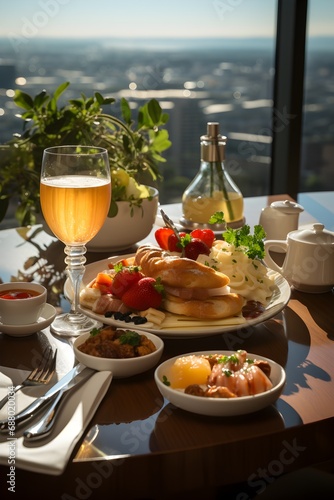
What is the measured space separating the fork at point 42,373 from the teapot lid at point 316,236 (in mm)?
665

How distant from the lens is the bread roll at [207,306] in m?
1.37

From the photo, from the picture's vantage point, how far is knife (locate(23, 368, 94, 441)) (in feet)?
3.35

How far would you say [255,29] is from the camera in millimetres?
3811

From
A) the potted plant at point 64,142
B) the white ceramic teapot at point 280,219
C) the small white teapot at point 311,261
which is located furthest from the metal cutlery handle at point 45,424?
the white ceramic teapot at point 280,219

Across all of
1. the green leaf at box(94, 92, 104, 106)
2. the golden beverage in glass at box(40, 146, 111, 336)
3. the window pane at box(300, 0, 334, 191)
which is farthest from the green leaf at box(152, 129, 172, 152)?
the window pane at box(300, 0, 334, 191)

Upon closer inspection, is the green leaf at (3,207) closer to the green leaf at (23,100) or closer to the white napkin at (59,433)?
the green leaf at (23,100)

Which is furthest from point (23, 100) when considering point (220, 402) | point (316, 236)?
point (220, 402)

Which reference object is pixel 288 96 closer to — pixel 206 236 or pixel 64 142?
pixel 64 142

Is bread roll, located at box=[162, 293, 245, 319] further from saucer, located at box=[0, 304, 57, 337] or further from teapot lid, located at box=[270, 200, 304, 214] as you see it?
teapot lid, located at box=[270, 200, 304, 214]

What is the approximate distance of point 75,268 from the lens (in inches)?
59.2

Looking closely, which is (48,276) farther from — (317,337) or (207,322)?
(317,337)

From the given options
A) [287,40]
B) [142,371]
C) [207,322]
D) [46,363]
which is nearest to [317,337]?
[207,322]

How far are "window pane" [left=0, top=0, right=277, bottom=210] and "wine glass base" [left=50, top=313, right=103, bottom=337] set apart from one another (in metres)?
1.91

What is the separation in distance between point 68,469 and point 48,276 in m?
0.84
